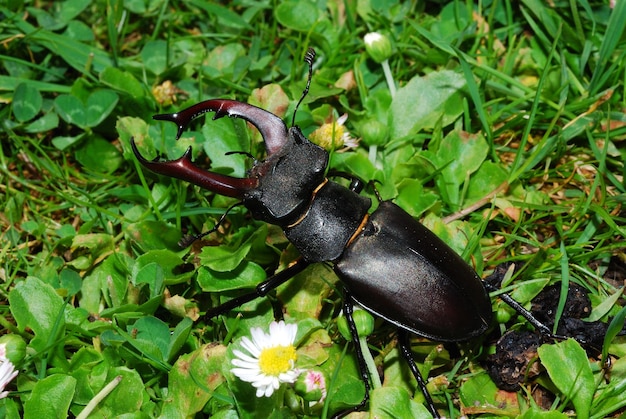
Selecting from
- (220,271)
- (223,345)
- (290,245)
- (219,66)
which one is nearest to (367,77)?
(219,66)

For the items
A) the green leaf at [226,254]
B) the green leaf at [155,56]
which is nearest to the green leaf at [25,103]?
the green leaf at [155,56]

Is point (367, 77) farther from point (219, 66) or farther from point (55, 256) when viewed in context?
point (55, 256)

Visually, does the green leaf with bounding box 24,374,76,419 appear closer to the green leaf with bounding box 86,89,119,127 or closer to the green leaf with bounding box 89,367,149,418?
the green leaf with bounding box 89,367,149,418

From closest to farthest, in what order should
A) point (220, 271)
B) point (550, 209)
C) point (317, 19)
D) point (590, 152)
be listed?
1. point (220, 271)
2. point (550, 209)
3. point (590, 152)
4. point (317, 19)

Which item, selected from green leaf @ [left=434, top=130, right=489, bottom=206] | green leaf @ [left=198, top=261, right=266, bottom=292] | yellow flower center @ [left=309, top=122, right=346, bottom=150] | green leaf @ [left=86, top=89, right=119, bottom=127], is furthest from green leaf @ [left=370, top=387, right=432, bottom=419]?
green leaf @ [left=86, top=89, right=119, bottom=127]

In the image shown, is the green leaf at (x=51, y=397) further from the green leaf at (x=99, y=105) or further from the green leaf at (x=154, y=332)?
the green leaf at (x=99, y=105)

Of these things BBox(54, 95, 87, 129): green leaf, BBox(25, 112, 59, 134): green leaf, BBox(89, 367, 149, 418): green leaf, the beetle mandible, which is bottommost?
BBox(89, 367, 149, 418): green leaf

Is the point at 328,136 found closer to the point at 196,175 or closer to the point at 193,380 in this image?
the point at 196,175
